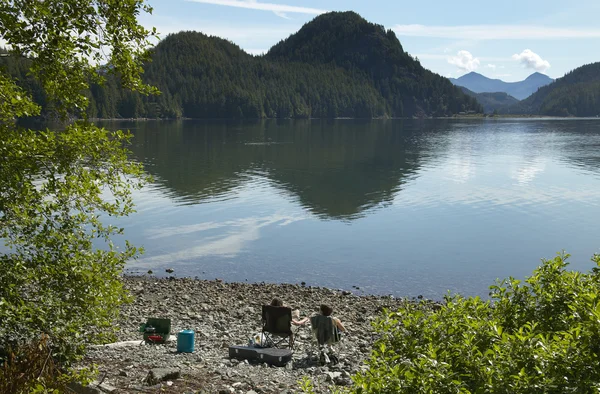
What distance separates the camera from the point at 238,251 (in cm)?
3097

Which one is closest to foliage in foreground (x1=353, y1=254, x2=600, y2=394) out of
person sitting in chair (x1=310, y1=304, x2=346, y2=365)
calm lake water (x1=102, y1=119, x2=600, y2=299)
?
person sitting in chair (x1=310, y1=304, x2=346, y2=365)

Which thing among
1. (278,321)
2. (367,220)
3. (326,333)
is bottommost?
(367,220)

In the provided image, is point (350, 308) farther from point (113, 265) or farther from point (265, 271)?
point (113, 265)

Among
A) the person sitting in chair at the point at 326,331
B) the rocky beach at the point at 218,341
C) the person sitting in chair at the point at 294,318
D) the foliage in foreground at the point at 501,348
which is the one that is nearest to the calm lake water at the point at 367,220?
the rocky beach at the point at 218,341

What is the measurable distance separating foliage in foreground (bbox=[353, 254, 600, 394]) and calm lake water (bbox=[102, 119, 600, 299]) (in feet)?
56.5

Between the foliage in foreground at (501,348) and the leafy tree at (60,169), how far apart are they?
5836 mm

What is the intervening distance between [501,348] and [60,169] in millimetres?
8138

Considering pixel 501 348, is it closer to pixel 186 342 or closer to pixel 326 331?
pixel 326 331

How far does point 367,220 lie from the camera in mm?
39562

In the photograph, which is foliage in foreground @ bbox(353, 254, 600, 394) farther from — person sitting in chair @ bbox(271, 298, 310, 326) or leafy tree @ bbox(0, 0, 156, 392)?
person sitting in chair @ bbox(271, 298, 310, 326)

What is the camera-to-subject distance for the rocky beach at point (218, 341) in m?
11.4

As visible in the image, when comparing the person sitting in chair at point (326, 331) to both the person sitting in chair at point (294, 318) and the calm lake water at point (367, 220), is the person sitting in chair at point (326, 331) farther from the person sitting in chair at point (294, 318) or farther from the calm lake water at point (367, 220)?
the calm lake water at point (367, 220)

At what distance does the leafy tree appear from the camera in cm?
1005

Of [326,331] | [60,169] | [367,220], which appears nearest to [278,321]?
[326,331]
